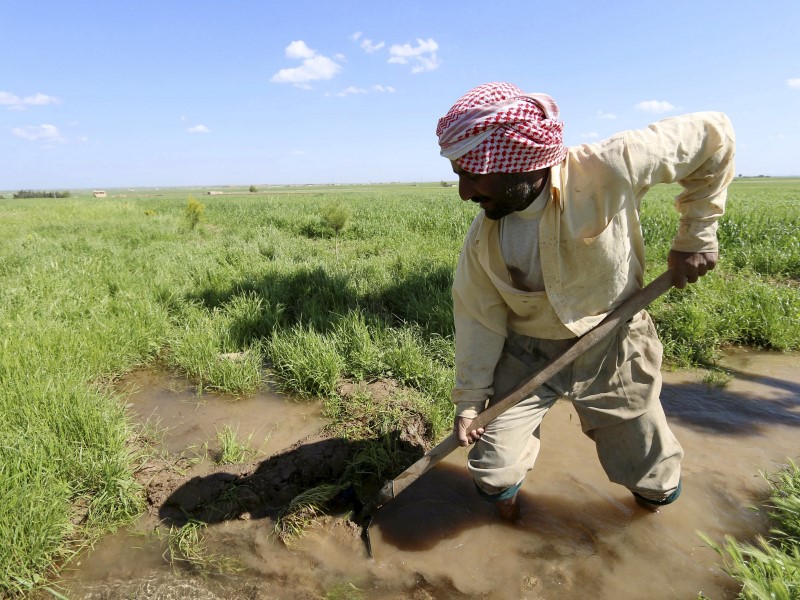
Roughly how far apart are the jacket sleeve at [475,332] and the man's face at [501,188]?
24 cm

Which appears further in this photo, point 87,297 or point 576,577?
point 87,297

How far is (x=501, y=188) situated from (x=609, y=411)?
1.02m

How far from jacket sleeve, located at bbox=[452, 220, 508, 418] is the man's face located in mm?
239

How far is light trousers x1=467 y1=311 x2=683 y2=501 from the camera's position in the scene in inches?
74.7

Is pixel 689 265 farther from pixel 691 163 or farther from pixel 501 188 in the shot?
pixel 501 188

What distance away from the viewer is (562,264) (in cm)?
171

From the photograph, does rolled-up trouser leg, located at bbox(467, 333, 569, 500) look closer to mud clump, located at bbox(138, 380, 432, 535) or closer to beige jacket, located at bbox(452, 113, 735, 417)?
beige jacket, located at bbox(452, 113, 735, 417)

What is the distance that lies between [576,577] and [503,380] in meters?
Answer: 0.84

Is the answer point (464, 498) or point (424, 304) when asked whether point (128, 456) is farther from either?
point (424, 304)

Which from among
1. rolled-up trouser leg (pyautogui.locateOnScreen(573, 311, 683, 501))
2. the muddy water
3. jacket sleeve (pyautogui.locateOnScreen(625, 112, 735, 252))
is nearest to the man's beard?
jacket sleeve (pyautogui.locateOnScreen(625, 112, 735, 252))

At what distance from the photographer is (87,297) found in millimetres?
4539

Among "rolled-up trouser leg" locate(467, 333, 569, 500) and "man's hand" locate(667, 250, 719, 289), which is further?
"rolled-up trouser leg" locate(467, 333, 569, 500)

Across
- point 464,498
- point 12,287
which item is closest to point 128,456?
point 464,498

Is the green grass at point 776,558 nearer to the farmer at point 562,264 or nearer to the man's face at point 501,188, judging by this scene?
the farmer at point 562,264
